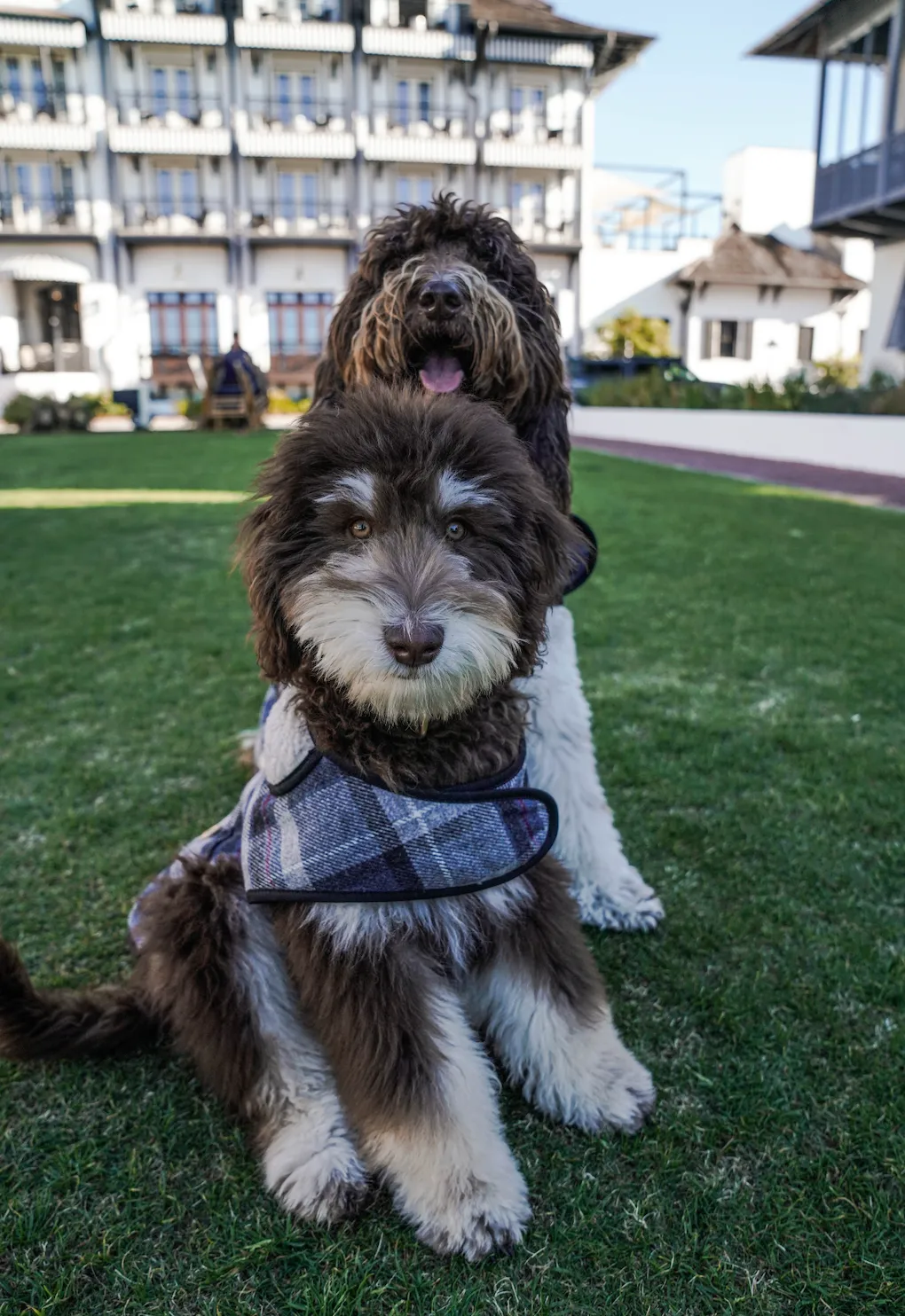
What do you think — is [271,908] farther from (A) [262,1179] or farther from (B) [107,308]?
(B) [107,308]

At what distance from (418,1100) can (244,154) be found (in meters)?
33.6

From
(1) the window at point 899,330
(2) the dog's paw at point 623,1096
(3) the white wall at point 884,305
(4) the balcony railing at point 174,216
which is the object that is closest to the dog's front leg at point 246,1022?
(2) the dog's paw at point 623,1096

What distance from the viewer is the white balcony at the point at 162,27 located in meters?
29.0

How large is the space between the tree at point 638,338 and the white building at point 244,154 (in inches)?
123

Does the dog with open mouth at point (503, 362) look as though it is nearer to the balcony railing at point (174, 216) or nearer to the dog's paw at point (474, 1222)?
the dog's paw at point (474, 1222)

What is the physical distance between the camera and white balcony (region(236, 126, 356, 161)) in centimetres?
3016

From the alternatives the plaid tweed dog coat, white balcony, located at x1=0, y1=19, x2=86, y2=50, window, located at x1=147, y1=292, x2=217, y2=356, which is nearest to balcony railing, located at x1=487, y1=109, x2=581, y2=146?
window, located at x1=147, y1=292, x2=217, y2=356

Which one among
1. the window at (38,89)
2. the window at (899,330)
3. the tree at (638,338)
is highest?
the window at (38,89)

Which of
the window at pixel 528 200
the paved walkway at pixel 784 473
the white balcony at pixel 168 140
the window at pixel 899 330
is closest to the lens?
the paved walkway at pixel 784 473

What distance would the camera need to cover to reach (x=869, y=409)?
1466 centimetres

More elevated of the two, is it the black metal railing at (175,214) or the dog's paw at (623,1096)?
the black metal railing at (175,214)

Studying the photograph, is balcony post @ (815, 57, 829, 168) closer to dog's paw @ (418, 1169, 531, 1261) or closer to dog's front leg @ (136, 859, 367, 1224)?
dog's front leg @ (136, 859, 367, 1224)

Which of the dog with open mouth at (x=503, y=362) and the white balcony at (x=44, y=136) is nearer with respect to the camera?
the dog with open mouth at (x=503, y=362)

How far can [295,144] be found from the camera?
30.3 metres
